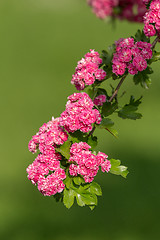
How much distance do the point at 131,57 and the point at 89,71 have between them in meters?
0.34

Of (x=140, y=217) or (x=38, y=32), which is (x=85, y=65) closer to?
(x=140, y=217)

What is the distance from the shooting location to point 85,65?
3.35 meters

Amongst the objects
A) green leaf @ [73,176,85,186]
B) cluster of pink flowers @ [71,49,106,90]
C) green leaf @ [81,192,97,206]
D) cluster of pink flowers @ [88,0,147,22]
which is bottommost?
green leaf @ [81,192,97,206]

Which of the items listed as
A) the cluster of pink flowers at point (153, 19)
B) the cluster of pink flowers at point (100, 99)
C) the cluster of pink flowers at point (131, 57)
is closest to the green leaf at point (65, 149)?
the cluster of pink flowers at point (100, 99)

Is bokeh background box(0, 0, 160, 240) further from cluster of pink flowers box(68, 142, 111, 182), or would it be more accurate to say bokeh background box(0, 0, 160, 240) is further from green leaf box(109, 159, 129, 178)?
cluster of pink flowers box(68, 142, 111, 182)

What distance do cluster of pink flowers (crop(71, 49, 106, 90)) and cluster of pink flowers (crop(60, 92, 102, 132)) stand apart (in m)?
0.19

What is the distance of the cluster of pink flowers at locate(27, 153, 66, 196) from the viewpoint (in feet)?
10.2

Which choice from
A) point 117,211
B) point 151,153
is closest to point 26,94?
point 151,153

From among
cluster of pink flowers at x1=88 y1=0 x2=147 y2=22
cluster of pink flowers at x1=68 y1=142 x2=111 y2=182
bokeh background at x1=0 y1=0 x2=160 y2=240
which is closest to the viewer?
cluster of pink flowers at x1=68 y1=142 x2=111 y2=182

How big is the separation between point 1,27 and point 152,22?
17.5m

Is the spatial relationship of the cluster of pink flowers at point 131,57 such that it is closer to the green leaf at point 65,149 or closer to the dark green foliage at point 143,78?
the dark green foliage at point 143,78

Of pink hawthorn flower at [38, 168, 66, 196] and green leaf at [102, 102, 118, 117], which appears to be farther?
green leaf at [102, 102, 118, 117]

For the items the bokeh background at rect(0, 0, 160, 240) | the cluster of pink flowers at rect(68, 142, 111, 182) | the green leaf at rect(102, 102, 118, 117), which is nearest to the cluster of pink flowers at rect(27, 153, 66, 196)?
the cluster of pink flowers at rect(68, 142, 111, 182)

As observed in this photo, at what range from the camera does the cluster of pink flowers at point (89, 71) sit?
329 centimetres
